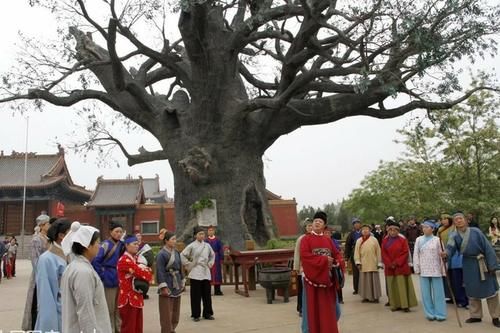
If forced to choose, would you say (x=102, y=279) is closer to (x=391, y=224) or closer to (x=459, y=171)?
(x=391, y=224)

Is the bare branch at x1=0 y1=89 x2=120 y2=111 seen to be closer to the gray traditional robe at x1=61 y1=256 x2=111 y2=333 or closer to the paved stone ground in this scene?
the paved stone ground

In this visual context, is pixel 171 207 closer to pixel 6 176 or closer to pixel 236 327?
pixel 6 176

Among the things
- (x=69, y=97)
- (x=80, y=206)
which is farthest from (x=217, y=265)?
(x=80, y=206)

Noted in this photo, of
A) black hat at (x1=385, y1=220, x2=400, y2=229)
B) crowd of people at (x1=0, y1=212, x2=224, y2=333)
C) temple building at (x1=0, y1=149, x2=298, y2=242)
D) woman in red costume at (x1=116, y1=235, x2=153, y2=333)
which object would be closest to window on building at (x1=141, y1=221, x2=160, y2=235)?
temple building at (x1=0, y1=149, x2=298, y2=242)

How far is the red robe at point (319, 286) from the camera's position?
5.70 metres

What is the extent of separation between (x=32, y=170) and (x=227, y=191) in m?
25.4

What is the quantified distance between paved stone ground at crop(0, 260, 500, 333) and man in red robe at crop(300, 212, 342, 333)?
758 mm

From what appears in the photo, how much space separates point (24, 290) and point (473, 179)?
56.9 ft

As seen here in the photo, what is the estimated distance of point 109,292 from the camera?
228 inches

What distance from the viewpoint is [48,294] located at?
3959mm

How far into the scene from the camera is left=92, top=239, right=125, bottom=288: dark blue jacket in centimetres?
574

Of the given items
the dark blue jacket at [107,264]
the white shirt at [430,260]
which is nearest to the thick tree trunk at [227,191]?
the white shirt at [430,260]

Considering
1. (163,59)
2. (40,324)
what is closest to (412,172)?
(163,59)

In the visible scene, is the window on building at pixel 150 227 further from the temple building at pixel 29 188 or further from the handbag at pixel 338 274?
the handbag at pixel 338 274
